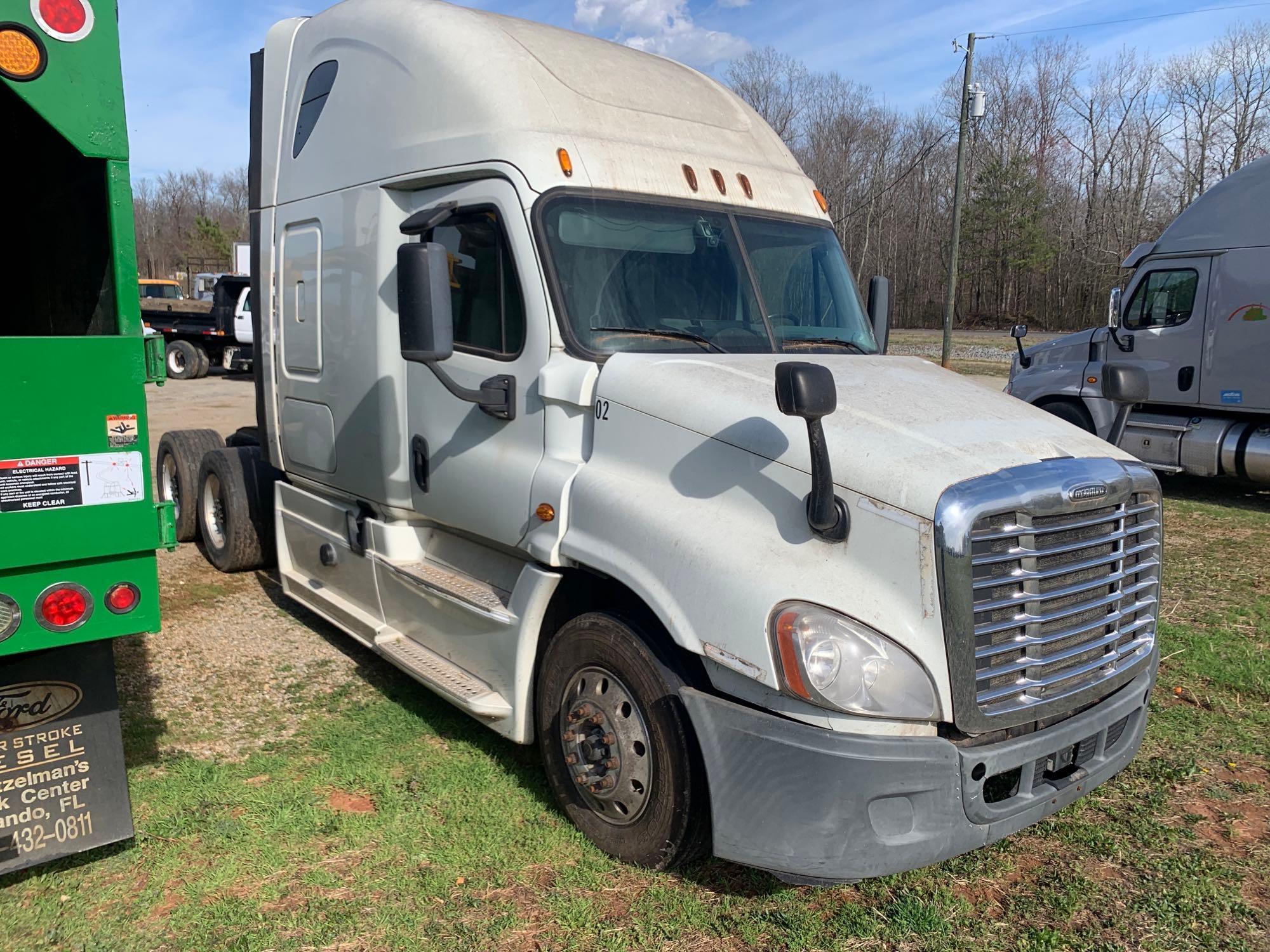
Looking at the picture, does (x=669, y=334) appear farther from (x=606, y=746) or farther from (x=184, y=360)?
(x=184, y=360)

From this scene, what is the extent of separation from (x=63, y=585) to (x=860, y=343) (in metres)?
3.38

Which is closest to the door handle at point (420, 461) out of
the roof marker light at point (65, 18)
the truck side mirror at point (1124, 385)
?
the roof marker light at point (65, 18)

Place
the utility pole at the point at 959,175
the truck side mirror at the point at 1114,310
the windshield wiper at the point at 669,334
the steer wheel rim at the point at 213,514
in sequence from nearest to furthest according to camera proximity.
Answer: the windshield wiper at the point at 669,334 < the steer wheel rim at the point at 213,514 < the truck side mirror at the point at 1114,310 < the utility pole at the point at 959,175

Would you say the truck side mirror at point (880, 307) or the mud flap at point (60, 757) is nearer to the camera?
the mud flap at point (60, 757)

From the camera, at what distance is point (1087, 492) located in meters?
3.13

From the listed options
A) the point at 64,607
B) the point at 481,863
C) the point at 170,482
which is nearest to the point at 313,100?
the point at 64,607

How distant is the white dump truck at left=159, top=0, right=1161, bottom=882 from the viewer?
9.48 feet

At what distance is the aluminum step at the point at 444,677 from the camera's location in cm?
405

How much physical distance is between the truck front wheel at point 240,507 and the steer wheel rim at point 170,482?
0.49m

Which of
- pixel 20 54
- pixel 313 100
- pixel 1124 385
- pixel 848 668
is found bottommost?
pixel 848 668

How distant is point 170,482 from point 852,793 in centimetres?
706

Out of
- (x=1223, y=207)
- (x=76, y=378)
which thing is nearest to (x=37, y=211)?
(x=76, y=378)

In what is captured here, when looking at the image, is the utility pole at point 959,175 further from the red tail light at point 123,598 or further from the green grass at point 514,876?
the red tail light at point 123,598

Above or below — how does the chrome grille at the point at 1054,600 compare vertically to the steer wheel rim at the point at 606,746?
above
